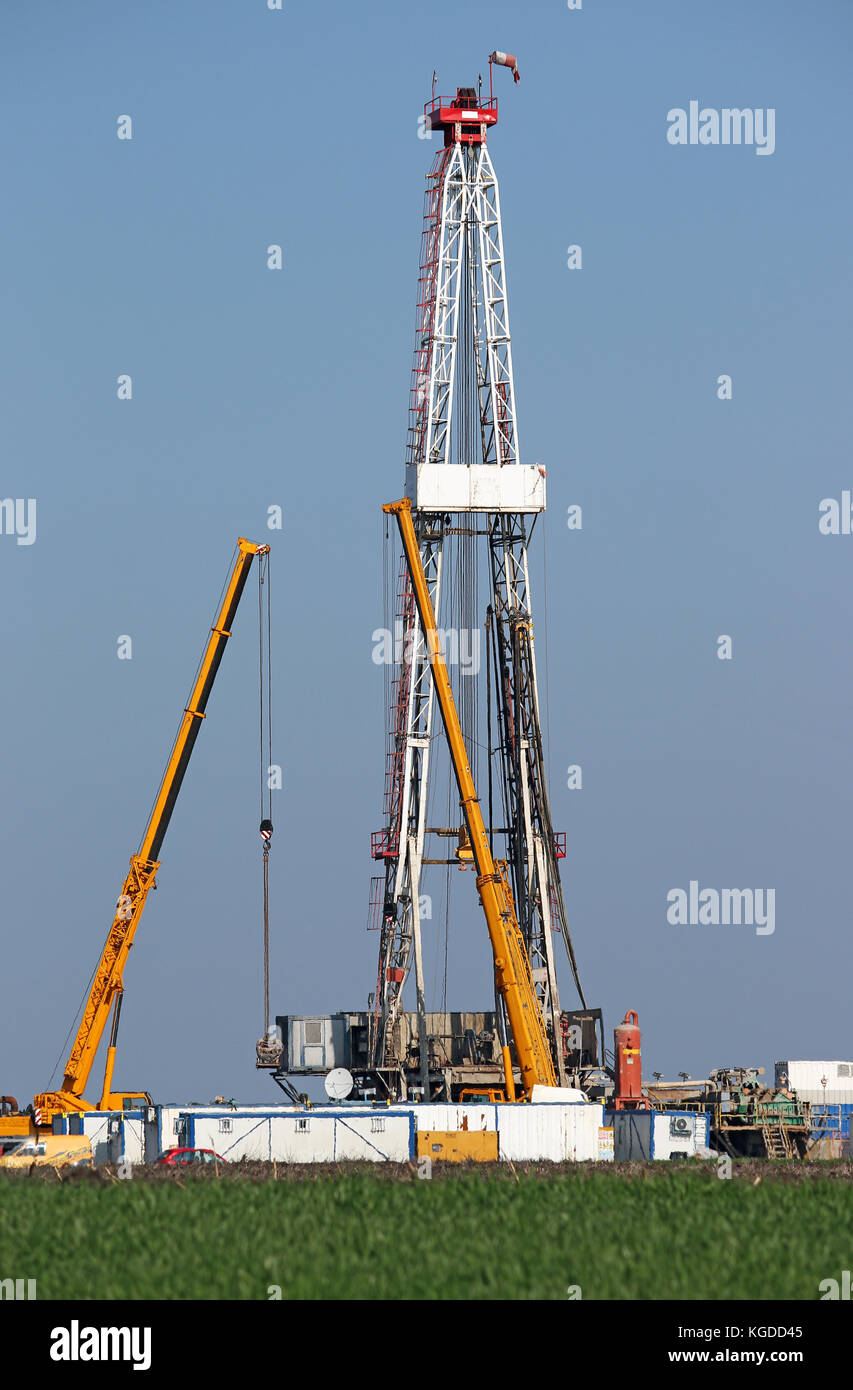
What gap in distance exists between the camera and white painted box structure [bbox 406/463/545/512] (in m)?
98.2

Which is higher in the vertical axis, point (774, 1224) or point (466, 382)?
point (466, 382)

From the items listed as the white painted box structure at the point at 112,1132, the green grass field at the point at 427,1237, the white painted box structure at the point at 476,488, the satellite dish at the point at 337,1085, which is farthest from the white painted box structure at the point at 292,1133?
the white painted box structure at the point at 476,488

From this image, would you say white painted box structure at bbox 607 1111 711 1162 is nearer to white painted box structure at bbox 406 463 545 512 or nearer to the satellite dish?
the satellite dish

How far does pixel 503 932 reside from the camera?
288 feet

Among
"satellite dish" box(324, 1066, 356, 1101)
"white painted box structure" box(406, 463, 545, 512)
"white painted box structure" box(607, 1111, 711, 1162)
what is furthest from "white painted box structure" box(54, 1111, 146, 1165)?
"white painted box structure" box(406, 463, 545, 512)

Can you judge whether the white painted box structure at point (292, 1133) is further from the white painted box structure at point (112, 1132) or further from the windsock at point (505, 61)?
the windsock at point (505, 61)

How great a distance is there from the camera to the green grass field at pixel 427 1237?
32312 millimetres

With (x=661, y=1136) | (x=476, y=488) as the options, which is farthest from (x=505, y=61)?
(x=661, y=1136)

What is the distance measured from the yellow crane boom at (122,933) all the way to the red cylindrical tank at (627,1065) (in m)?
22.5
